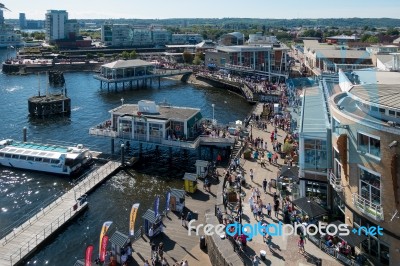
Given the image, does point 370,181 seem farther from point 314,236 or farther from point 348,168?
point 314,236

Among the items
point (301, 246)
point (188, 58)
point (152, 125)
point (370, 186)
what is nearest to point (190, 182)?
point (152, 125)

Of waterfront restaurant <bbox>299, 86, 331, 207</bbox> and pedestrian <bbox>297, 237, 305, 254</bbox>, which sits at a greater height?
waterfront restaurant <bbox>299, 86, 331, 207</bbox>

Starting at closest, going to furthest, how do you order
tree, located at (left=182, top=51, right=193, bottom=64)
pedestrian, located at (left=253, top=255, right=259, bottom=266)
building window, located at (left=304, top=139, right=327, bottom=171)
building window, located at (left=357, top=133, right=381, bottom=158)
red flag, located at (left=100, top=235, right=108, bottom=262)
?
1. building window, located at (left=357, top=133, right=381, bottom=158)
2. pedestrian, located at (left=253, top=255, right=259, bottom=266)
3. red flag, located at (left=100, top=235, right=108, bottom=262)
4. building window, located at (left=304, top=139, right=327, bottom=171)
5. tree, located at (left=182, top=51, right=193, bottom=64)

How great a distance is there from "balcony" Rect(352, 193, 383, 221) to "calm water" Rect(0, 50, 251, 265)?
54.1ft

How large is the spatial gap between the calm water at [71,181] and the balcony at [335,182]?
14.7m

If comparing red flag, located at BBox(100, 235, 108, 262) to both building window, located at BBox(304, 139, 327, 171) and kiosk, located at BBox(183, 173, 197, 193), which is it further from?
building window, located at BBox(304, 139, 327, 171)

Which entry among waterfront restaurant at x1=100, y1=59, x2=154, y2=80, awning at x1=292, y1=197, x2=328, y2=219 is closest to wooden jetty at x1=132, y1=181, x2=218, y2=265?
awning at x1=292, y1=197, x2=328, y2=219

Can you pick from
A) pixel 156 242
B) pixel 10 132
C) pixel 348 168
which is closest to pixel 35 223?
pixel 156 242

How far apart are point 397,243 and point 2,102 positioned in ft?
257

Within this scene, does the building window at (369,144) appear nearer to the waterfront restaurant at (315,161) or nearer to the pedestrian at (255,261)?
the waterfront restaurant at (315,161)

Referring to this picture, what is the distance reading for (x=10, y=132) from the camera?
5928 cm

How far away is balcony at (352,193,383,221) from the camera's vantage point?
2067 cm

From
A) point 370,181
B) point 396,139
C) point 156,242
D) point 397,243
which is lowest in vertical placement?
point 156,242

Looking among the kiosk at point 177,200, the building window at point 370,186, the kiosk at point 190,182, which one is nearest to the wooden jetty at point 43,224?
the kiosk at point 177,200
